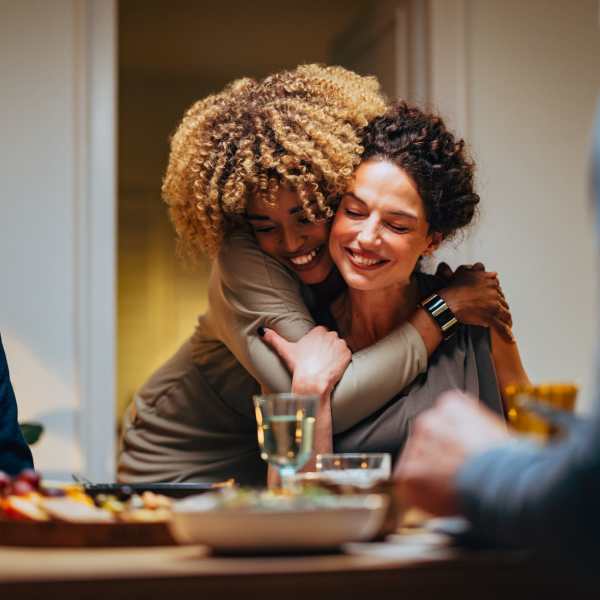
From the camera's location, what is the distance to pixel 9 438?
7.47 ft

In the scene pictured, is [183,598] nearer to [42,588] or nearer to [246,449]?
[42,588]

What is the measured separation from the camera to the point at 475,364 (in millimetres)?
2449

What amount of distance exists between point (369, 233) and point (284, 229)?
0.62ft

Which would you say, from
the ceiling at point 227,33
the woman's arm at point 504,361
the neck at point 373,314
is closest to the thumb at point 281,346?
the neck at point 373,314

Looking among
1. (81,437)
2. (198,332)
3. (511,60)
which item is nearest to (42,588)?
(198,332)

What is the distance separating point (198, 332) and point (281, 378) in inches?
19.5

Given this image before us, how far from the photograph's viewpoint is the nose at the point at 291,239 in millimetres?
2383

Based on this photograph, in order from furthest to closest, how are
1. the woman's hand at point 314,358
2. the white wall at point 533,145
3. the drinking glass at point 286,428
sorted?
the white wall at point 533,145 < the woman's hand at point 314,358 < the drinking glass at point 286,428

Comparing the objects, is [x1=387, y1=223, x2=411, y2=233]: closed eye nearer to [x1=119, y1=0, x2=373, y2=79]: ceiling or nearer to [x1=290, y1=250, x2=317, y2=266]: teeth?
[x1=290, y1=250, x2=317, y2=266]: teeth

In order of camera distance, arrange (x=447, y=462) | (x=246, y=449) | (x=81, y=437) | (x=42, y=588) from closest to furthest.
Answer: (x=42, y=588) → (x=447, y=462) → (x=246, y=449) → (x=81, y=437)

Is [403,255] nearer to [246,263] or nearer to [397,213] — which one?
[397,213]

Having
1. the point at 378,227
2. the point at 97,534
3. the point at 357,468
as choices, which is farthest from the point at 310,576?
the point at 378,227

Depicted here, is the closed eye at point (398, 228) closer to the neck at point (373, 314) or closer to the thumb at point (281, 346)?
the neck at point (373, 314)

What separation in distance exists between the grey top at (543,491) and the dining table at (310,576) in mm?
28
